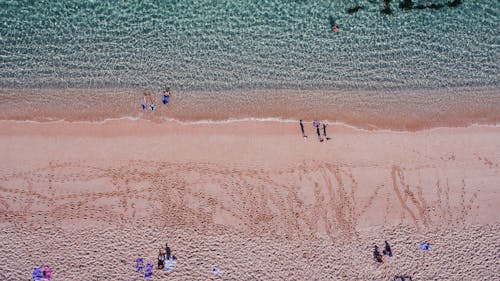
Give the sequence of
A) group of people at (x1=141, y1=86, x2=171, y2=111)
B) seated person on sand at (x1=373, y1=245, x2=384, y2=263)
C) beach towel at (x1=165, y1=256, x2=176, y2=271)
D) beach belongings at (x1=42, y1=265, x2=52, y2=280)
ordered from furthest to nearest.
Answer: group of people at (x1=141, y1=86, x2=171, y2=111) → seated person on sand at (x1=373, y1=245, x2=384, y2=263) → beach towel at (x1=165, y1=256, x2=176, y2=271) → beach belongings at (x1=42, y1=265, x2=52, y2=280)

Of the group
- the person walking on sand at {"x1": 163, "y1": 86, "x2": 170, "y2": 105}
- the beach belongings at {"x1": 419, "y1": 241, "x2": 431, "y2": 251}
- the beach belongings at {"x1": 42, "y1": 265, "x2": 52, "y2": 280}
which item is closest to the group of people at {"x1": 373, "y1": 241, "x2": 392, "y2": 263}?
the beach belongings at {"x1": 419, "y1": 241, "x2": 431, "y2": 251}

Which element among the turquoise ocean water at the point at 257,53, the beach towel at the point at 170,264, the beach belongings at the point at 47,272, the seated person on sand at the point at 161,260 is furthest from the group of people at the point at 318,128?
the beach belongings at the point at 47,272

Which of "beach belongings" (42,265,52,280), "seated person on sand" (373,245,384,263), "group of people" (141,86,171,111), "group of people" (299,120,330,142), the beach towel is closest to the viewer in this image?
"beach belongings" (42,265,52,280)

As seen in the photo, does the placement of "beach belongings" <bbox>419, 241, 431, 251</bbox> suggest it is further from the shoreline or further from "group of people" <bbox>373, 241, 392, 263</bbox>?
the shoreline

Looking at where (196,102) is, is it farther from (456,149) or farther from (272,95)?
(456,149)

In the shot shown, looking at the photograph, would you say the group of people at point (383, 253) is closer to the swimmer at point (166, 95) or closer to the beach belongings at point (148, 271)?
the beach belongings at point (148, 271)

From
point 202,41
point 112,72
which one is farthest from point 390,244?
point 112,72
